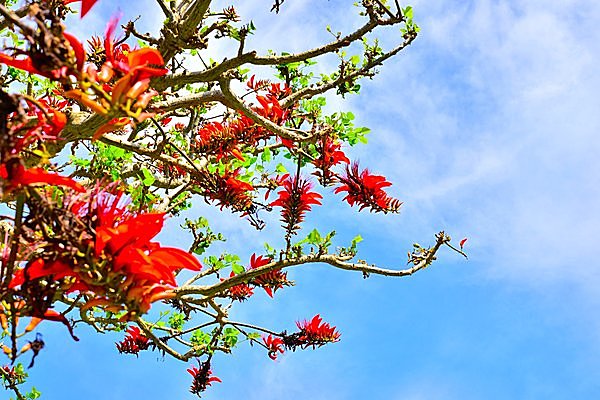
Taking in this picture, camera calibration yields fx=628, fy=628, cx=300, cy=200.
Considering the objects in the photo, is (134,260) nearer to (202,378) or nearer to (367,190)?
(367,190)

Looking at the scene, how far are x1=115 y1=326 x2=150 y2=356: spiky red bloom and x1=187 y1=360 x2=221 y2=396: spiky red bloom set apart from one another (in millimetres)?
561

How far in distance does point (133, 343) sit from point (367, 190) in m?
2.95

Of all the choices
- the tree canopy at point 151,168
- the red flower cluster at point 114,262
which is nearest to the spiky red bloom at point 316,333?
the tree canopy at point 151,168

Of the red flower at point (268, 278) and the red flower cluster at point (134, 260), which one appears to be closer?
the red flower cluster at point (134, 260)

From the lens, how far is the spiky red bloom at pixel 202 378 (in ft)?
17.6

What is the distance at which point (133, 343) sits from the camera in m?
5.68

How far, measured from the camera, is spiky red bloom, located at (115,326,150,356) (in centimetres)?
565

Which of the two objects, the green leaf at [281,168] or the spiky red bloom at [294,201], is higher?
the green leaf at [281,168]

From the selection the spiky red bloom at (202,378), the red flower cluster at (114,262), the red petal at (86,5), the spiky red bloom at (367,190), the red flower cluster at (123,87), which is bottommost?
the red flower cluster at (114,262)

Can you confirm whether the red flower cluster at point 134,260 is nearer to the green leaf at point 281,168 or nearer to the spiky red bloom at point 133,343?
the green leaf at point 281,168

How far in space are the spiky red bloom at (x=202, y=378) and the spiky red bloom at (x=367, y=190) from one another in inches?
89.5

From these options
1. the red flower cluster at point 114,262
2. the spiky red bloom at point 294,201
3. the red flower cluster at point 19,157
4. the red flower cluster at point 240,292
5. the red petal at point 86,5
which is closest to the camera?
the red flower cluster at point 19,157

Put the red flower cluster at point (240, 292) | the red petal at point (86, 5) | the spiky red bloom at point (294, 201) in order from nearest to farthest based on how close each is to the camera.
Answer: the red petal at point (86, 5), the spiky red bloom at point (294, 201), the red flower cluster at point (240, 292)

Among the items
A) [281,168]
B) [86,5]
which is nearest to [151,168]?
[281,168]
